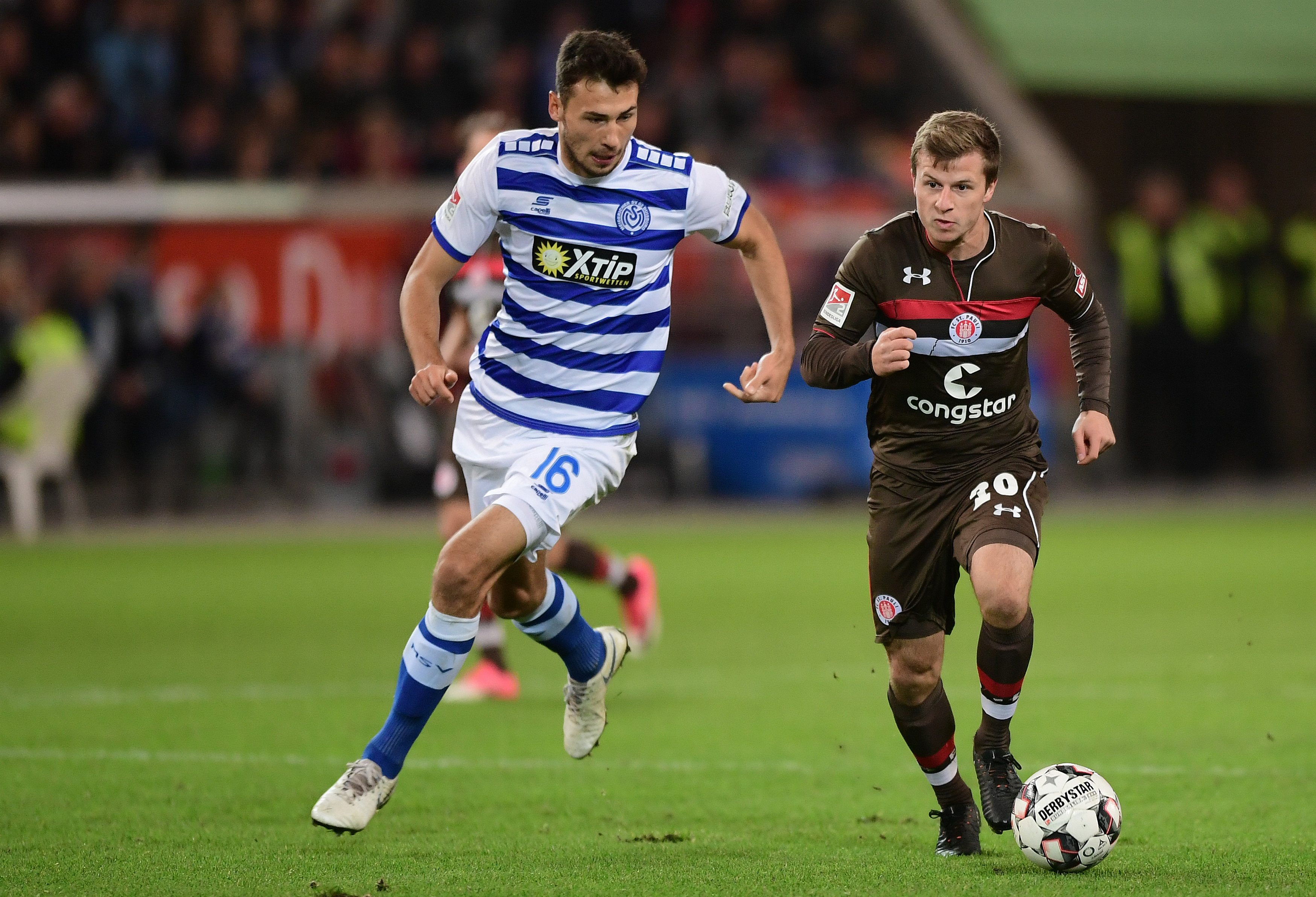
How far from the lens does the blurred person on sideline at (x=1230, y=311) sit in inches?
800

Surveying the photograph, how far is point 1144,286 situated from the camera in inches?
796

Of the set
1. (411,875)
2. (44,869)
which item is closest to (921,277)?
(411,875)

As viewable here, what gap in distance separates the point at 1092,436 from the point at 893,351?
28.3 inches

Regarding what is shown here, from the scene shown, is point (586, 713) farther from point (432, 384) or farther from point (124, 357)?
point (124, 357)

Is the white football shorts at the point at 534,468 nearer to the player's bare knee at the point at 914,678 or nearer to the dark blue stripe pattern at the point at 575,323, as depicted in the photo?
the dark blue stripe pattern at the point at 575,323

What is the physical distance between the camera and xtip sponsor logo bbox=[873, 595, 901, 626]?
206 inches

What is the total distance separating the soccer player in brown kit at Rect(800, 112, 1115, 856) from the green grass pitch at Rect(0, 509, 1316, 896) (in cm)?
37

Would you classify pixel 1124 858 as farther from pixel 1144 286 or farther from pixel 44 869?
pixel 1144 286

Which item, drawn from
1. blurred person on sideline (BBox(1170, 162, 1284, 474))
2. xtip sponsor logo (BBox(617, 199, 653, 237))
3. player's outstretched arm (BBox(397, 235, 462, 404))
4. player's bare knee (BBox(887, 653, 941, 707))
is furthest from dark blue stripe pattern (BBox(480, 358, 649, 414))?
blurred person on sideline (BBox(1170, 162, 1284, 474))

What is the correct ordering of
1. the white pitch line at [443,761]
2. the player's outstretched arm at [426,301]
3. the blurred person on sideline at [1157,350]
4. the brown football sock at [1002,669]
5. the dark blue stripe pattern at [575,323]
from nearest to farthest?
the brown football sock at [1002,669] < the player's outstretched arm at [426,301] < the dark blue stripe pattern at [575,323] < the white pitch line at [443,761] < the blurred person on sideline at [1157,350]

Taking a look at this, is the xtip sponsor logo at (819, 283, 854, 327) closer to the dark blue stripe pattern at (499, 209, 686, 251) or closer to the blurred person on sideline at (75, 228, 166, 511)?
the dark blue stripe pattern at (499, 209, 686, 251)

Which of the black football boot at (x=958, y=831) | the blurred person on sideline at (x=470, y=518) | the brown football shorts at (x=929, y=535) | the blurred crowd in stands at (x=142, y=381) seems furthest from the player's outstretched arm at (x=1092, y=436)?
the blurred crowd in stands at (x=142, y=381)

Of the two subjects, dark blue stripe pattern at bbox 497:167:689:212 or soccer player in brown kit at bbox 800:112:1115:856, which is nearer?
soccer player in brown kit at bbox 800:112:1115:856

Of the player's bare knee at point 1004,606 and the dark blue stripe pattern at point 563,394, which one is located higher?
the dark blue stripe pattern at point 563,394
